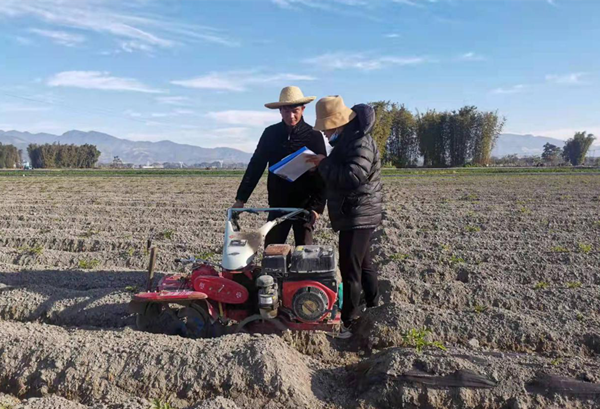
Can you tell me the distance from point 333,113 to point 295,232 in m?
1.30

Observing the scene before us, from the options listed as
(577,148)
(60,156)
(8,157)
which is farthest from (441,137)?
(8,157)

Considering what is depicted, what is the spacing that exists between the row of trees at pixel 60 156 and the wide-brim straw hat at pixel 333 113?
266 feet

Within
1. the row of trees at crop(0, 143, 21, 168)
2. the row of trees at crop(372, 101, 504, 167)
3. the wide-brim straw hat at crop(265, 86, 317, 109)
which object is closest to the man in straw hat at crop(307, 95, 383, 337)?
the wide-brim straw hat at crop(265, 86, 317, 109)

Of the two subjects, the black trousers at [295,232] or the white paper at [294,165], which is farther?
the black trousers at [295,232]

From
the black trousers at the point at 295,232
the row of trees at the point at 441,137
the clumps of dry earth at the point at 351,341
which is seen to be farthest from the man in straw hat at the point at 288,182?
the row of trees at the point at 441,137

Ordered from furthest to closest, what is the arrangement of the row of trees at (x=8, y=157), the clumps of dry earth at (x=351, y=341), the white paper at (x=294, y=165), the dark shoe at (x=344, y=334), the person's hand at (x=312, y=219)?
the row of trees at (x=8, y=157)
the person's hand at (x=312, y=219)
the dark shoe at (x=344, y=334)
the white paper at (x=294, y=165)
the clumps of dry earth at (x=351, y=341)

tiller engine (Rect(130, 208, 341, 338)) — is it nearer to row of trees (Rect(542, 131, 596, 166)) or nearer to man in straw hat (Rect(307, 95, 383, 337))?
man in straw hat (Rect(307, 95, 383, 337))

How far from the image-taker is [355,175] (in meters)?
4.03

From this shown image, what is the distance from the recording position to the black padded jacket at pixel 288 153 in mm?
4784

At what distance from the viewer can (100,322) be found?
4867 mm

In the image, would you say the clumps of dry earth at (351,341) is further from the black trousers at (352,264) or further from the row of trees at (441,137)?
the row of trees at (441,137)

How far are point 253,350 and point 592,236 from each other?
7286 mm

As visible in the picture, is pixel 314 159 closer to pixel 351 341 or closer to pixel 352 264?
pixel 352 264

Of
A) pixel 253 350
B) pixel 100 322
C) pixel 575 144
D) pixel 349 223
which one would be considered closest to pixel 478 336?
pixel 349 223
